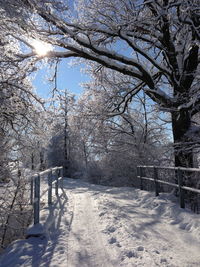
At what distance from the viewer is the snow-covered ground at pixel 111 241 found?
3.59m

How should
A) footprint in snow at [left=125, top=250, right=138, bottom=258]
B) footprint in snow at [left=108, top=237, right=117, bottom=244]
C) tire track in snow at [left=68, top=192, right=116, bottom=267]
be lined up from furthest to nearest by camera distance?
footprint in snow at [left=108, top=237, right=117, bottom=244], footprint in snow at [left=125, top=250, right=138, bottom=258], tire track in snow at [left=68, top=192, right=116, bottom=267]

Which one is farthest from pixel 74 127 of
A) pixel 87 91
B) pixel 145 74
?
pixel 145 74

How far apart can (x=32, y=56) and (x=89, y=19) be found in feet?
8.83

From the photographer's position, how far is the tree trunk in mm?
8645

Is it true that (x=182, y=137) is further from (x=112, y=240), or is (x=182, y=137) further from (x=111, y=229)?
(x=112, y=240)

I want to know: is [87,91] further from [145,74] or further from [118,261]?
[118,261]

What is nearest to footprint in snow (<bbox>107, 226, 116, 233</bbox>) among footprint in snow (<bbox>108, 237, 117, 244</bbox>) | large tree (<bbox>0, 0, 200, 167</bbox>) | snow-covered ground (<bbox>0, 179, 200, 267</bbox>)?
snow-covered ground (<bbox>0, 179, 200, 267</bbox>)

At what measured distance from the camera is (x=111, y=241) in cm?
434

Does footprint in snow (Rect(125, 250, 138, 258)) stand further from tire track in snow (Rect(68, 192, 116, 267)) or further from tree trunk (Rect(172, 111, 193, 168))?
tree trunk (Rect(172, 111, 193, 168))

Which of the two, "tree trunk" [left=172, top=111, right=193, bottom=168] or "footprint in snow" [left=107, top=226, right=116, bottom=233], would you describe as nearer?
"footprint in snow" [left=107, top=226, right=116, bottom=233]

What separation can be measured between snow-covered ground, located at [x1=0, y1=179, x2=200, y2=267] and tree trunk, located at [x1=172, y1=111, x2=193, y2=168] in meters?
2.71

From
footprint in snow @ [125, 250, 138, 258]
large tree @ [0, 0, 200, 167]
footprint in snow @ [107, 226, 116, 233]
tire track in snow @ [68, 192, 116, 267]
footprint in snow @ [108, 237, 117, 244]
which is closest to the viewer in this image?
tire track in snow @ [68, 192, 116, 267]

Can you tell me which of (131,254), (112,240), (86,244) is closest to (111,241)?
(112,240)

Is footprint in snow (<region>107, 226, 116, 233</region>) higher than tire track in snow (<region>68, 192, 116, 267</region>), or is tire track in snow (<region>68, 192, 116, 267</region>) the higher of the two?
footprint in snow (<region>107, 226, 116, 233</region>)
